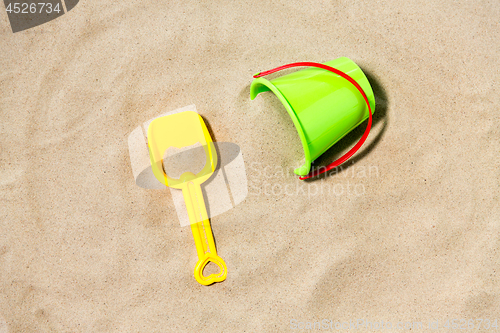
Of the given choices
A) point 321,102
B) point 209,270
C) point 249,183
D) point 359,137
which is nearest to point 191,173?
point 249,183

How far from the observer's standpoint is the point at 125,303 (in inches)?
43.2

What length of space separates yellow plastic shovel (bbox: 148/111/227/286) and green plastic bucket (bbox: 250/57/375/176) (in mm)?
252

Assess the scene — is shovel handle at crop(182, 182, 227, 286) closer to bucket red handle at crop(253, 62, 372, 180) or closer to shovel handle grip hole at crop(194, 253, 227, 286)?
shovel handle grip hole at crop(194, 253, 227, 286)

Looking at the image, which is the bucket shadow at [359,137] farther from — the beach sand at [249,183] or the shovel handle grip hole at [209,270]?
the shovel handle grip hole at [209,270]

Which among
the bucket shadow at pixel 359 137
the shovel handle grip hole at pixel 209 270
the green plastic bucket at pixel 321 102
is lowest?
the shovel handle grip hole at pixel 209 270

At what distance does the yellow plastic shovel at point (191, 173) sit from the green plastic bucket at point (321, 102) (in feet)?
0.83

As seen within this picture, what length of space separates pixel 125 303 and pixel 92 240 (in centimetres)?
25

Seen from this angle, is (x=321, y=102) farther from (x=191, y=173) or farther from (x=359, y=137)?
(x=191, y=173)

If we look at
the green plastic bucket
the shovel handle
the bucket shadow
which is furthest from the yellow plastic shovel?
the bucket shadow

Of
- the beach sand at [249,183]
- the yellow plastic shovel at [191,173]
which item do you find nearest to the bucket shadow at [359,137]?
the beach sand at [249,183]

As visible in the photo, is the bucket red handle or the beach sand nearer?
the bucket red handle

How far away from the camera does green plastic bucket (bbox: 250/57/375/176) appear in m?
0.92

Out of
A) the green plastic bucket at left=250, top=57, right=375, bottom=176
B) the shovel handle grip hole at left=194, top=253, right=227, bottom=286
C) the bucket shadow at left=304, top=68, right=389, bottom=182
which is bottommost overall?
the shovel handle grip hole at left=194, top=253, right=227, bottom=286

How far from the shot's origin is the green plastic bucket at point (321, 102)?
92 cm
